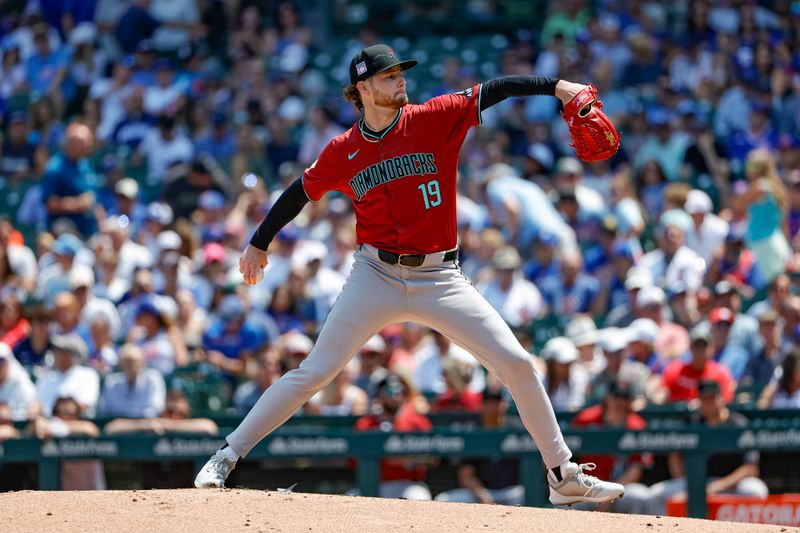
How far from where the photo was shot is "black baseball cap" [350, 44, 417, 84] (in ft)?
17.6

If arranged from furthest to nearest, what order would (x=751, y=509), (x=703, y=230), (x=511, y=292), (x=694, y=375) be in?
(x=703, y=230), (x=511, y=292), (x=694, y=375), (x=751, y=509)

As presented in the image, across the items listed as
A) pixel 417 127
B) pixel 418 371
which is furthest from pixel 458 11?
pixel 417 127

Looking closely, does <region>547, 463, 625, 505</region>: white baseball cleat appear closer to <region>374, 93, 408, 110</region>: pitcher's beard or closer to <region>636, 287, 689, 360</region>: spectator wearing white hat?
<region>374, 93, 408, 110</region>: pitcher's beard

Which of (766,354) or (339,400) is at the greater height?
(766,354)

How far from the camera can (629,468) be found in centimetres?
840

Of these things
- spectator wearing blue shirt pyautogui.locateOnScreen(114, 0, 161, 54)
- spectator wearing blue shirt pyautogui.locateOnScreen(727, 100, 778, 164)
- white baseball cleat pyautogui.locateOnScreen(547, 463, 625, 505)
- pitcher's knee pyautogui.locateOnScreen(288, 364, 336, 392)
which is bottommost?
white baseball cleat pyautogui.locateOnScreen(547, 463, 625, 505)

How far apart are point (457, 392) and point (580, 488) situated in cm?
331

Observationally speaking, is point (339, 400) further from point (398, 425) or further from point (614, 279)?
point (614, 279)

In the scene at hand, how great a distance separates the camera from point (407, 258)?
17.6 feet

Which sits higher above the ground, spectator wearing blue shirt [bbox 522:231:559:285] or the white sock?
spectator wearing blue shirt [bbox 522:231:559:285]

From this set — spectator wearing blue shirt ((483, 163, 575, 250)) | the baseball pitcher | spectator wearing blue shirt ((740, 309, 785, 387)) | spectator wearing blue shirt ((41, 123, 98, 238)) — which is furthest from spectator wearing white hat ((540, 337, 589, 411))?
spectator wearing blue shirt ((41, 123, 98, 238))

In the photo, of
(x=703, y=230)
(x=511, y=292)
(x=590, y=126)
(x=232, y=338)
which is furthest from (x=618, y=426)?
(x=590, y=126)

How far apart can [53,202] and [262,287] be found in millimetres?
2586

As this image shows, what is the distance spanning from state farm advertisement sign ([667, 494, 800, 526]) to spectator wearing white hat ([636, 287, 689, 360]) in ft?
4.03
